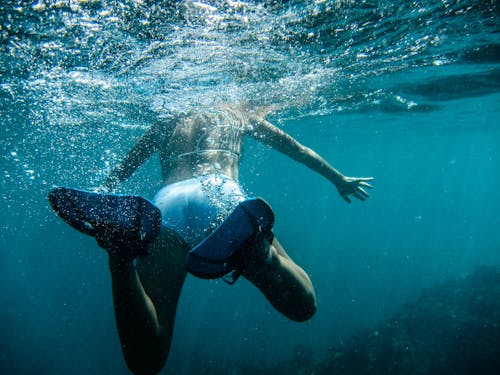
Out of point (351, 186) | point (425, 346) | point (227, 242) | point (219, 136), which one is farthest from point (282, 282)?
point (425, 346)

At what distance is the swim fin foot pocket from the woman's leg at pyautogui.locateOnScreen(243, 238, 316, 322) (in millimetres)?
967

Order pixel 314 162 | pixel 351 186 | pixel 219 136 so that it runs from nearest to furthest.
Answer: pixel 219 136 → pixel 351 186 → pixel 314 162

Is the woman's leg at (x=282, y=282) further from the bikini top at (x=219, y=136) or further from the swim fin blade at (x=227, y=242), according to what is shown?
the bikini top at (x=219, y=136)

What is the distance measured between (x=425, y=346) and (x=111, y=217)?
14577mm

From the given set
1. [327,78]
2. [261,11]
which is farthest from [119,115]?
[261,11]

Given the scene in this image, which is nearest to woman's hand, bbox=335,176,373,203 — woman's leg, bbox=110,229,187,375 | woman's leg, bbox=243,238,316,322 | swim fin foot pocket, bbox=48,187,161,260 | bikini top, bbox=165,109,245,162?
bikini top, bbox=165,109,245,162

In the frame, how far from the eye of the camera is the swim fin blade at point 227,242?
7.91 ft

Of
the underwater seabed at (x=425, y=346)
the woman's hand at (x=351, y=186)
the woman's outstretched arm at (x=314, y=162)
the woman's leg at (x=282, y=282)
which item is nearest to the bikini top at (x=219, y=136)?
the woman's outstretched arm at (x=314, y=162)

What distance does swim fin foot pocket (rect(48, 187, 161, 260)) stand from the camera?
2.15 m

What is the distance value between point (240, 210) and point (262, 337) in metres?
20.4

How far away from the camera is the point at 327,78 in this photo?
36.3 feet

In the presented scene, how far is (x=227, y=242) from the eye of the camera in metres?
2.41

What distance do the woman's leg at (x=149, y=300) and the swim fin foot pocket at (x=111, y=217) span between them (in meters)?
0.13

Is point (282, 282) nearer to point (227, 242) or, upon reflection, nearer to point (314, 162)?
point (227, 242)
